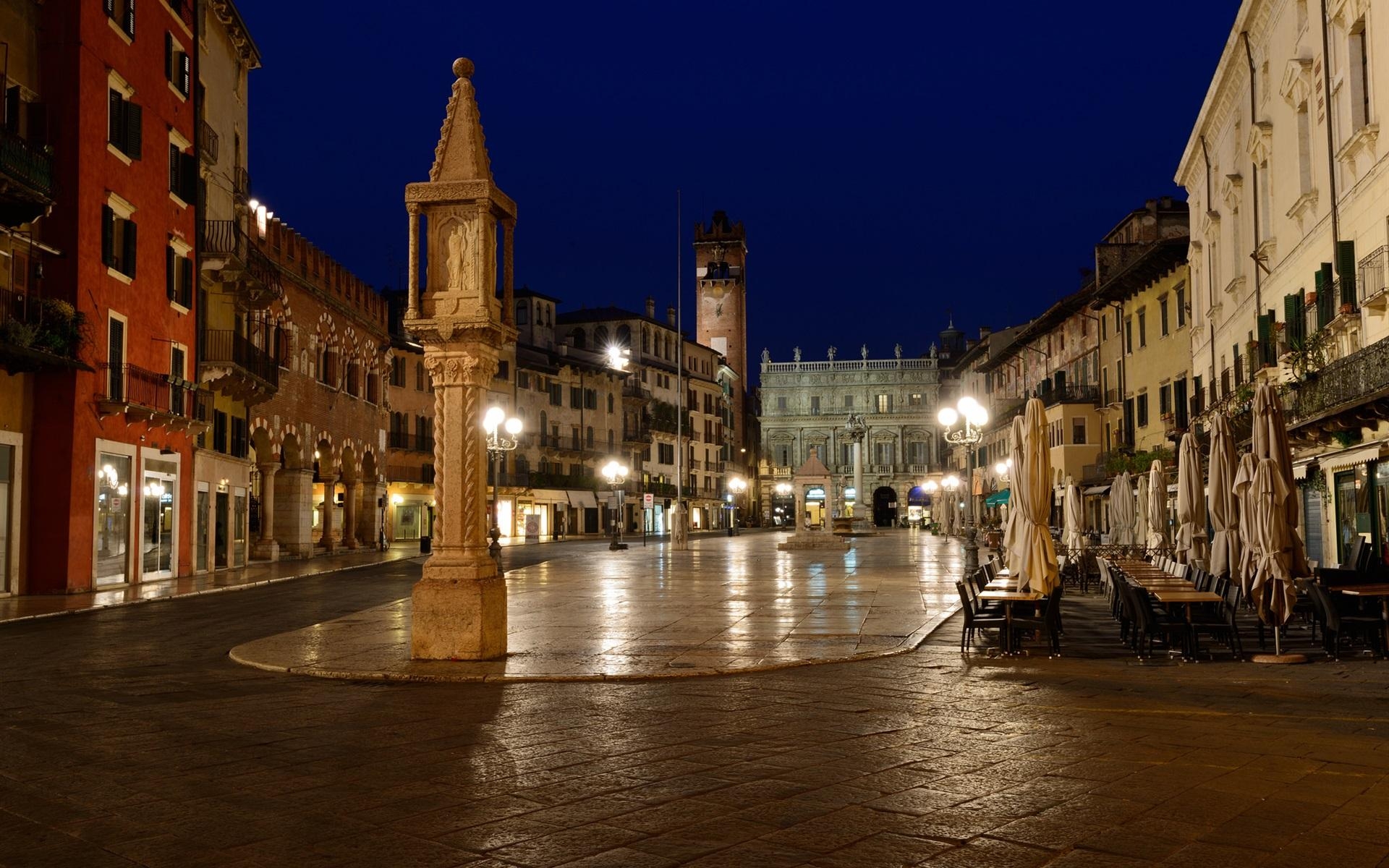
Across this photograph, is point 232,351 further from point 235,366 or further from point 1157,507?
point 1157,507

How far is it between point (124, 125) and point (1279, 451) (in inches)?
915

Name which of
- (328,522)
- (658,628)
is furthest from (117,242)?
(328,522)

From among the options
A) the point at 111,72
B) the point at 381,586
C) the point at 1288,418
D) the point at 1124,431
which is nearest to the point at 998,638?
the point at 1288,418

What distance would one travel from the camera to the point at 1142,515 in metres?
26.1

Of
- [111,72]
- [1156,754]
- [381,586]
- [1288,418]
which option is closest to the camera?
[1156,754]

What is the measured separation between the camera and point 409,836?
18.9 ft

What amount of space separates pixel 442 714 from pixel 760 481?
10734 cm

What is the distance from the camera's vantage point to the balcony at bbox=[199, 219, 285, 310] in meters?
30.8

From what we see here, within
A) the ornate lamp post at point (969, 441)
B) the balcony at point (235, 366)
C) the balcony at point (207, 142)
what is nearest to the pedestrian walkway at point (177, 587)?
the balcony at point (235, 366)

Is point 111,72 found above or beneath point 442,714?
above

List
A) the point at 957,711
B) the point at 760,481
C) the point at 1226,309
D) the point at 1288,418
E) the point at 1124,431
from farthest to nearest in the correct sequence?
the point at 760,481 < the point at 1124,431 < the point at 1226,309 < the point at 1288,418 < the point at 957,711

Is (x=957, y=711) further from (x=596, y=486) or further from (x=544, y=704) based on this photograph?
(x=596, y=486)

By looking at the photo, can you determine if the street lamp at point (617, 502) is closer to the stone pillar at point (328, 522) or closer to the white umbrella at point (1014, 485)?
the stone pillar at point (328, 522)

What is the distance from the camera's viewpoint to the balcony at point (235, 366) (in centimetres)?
3053
